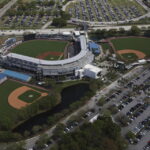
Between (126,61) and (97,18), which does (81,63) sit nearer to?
(126,61)

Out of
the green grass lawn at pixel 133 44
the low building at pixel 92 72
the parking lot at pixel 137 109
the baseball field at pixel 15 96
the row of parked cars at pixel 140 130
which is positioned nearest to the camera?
the row of parked cars at pixel 140 130

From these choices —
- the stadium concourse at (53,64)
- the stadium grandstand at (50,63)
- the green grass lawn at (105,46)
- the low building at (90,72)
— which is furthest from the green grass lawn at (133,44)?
the low building at (90,72)

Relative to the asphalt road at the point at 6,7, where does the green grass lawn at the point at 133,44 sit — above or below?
below

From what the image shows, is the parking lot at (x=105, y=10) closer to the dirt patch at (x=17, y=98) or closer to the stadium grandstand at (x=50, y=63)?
the stadium grandstand at (x=50, y=63)

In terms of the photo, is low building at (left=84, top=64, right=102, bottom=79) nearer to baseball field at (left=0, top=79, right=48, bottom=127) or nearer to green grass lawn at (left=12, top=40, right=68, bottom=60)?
baseball field at (left=0, top=79, right=48, bottom=127)

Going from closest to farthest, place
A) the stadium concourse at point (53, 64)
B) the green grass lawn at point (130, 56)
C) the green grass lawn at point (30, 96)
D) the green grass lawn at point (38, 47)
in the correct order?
the green grass lawn at point (30, 96) < the stadium concourse at point (53, 64) < the green grass lawn at point (130, 56) < the green grass lawn at point (38, 47)

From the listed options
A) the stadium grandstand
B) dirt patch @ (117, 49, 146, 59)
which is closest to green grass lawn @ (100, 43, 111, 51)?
dirt patch @ (117, 49, 146, 59)

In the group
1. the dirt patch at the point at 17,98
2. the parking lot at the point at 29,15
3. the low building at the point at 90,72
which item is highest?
the parking lot at the point at 29,15

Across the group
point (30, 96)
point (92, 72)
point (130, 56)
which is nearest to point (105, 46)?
point (130, 56)
